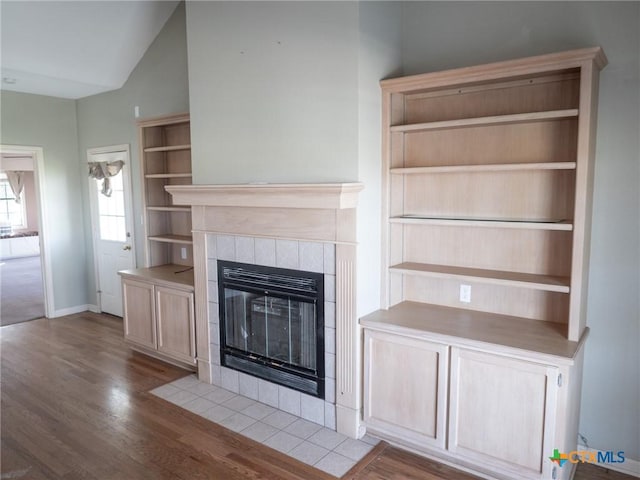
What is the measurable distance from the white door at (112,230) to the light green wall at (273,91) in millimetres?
2083

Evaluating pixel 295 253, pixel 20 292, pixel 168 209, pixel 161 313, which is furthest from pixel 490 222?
pixel 20 292

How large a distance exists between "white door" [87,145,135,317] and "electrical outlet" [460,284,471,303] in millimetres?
3877

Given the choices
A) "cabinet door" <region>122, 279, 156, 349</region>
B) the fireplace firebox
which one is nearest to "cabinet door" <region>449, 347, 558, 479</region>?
the fireplace firebox

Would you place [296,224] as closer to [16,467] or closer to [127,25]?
[16,467]

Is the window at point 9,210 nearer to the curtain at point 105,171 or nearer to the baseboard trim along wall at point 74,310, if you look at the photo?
the baseboard trim along wall at point 74,310

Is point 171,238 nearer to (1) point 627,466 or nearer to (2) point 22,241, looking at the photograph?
(1) point 627,466

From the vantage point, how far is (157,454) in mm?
2785

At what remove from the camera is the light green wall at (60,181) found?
5.34 m

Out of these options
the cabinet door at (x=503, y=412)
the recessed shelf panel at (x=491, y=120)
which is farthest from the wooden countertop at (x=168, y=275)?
the cabinet door at (x=503, y=412)

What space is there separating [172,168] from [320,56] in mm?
2600

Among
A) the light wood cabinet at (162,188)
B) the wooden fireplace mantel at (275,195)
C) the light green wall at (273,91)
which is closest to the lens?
the wooden fireplace mantel at (275,195)

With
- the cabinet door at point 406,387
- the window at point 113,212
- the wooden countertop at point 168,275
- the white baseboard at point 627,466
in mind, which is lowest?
the white baseboard at point 627,466

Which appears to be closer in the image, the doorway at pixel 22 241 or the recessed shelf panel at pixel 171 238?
the recessed shelf panel at pixel 171 238

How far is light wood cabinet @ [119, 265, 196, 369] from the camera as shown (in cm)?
390
